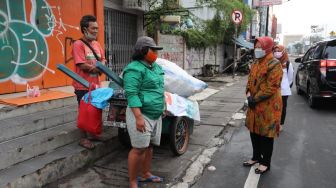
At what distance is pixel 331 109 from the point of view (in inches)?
343

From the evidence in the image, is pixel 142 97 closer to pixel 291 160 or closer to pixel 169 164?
pixel 169 164

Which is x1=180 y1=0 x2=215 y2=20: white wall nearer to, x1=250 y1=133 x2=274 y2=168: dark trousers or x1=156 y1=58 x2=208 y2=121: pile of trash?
x1=156 y1=58 x2=208 y2=121: pile of trash

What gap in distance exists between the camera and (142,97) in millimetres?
3381

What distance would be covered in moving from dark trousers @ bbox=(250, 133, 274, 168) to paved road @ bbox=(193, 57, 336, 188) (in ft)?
0.62

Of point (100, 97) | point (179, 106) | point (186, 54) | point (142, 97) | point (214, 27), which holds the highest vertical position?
point (214, 27)

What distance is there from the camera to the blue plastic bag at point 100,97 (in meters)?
4.09

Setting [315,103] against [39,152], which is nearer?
[39,152]

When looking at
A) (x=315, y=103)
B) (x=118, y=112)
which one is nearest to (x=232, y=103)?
(x=315, y=103)

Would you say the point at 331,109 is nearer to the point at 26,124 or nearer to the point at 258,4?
the point at 26,124

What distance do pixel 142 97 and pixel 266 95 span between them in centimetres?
170

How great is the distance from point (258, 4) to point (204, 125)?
24567mm

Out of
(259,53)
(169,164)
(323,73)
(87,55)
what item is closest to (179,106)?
(169,164)

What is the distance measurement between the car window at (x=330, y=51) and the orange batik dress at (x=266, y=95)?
4.72 m

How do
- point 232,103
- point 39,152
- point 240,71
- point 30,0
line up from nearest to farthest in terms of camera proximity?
point 39,152
point 30,0
point 232,103
point 240,71
